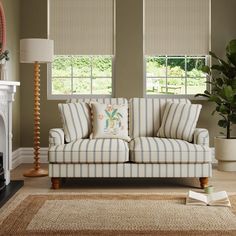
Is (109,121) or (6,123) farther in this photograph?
(109,121)

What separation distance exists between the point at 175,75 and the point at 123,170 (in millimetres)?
2422

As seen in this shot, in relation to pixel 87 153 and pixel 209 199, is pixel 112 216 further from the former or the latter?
pixel 87 153

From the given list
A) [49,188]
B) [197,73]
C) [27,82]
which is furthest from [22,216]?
[197,73]

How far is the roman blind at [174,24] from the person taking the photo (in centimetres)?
647

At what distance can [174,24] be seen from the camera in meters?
6.47

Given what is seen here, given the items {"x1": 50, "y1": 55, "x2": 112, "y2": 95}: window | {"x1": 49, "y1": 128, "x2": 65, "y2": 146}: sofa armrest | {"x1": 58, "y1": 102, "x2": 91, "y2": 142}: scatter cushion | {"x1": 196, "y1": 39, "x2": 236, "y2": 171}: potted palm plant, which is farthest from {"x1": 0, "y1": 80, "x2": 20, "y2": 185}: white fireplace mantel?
{"x1": 196, "y1": 39, "x2": 236, "y2": 171}: potted palm plant

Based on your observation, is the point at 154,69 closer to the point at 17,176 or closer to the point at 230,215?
the point at 17,176

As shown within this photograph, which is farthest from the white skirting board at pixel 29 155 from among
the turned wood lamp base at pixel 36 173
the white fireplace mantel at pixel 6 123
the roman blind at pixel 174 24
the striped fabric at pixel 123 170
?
the roman blind at pixel 174 24

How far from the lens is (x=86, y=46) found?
6465mm

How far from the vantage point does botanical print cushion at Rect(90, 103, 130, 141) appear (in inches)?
203

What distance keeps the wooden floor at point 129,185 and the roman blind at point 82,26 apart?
201cm

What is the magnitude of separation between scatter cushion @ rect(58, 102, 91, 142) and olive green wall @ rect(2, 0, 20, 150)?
3.96 ft

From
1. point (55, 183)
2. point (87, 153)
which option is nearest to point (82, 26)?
point (87, 153)

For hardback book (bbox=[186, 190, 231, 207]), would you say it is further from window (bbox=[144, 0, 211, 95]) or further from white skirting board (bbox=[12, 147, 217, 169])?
window (bbox=[144, 0, 211, 95])
